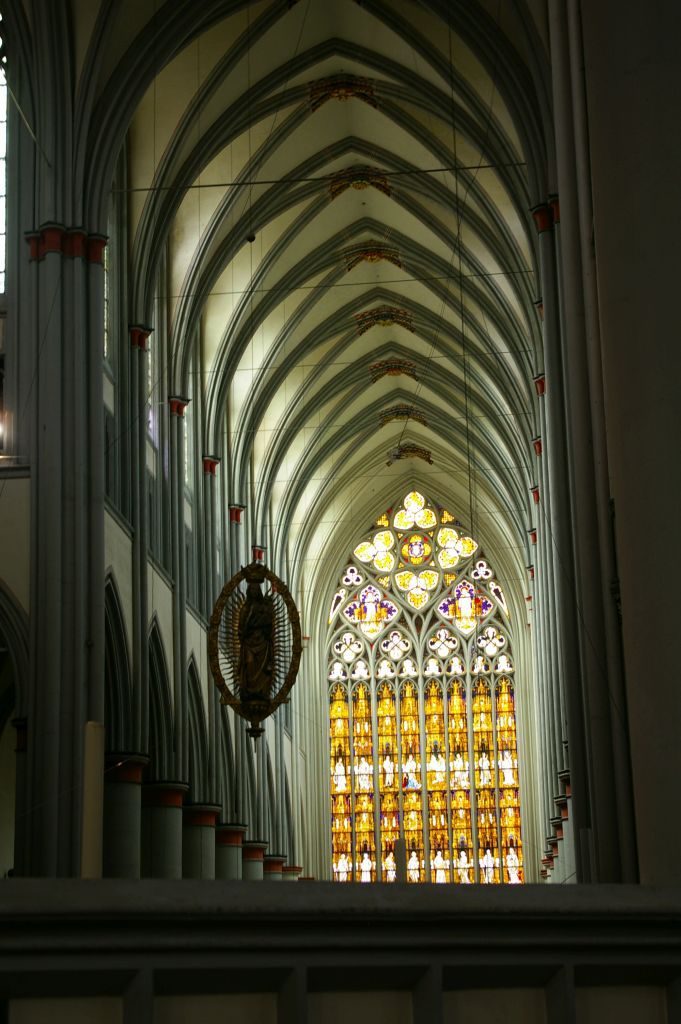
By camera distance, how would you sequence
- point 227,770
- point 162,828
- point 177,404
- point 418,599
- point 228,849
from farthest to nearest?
point 418,599, point 227,770, point 228,849, point 177,404, point 162,828

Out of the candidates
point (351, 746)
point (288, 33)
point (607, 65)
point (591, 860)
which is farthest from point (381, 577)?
point (607, 65)


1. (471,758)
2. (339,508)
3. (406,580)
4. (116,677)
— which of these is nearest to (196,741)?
(116,677)

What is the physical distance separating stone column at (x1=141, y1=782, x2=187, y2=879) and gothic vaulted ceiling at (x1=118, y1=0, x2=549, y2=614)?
21.4 feet

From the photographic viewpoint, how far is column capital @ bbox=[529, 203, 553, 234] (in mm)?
18844

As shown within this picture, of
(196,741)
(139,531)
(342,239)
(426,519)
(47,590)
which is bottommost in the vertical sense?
(196,741)

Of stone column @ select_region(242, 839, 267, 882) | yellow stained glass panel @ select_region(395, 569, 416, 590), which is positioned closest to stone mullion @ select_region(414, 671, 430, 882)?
yellow stained glass panel @ select_region(395, 569, 416, 590)

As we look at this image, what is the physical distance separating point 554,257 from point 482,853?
23.4 m

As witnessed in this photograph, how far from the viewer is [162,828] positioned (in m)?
22.4

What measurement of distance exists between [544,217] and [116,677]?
26.8 feet

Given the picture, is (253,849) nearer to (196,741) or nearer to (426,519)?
(196,741)

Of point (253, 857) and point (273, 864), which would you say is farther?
point (273, 864)

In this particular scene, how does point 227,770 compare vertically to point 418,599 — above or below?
below

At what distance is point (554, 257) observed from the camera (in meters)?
18.5

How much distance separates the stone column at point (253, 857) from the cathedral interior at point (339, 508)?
0.12m
